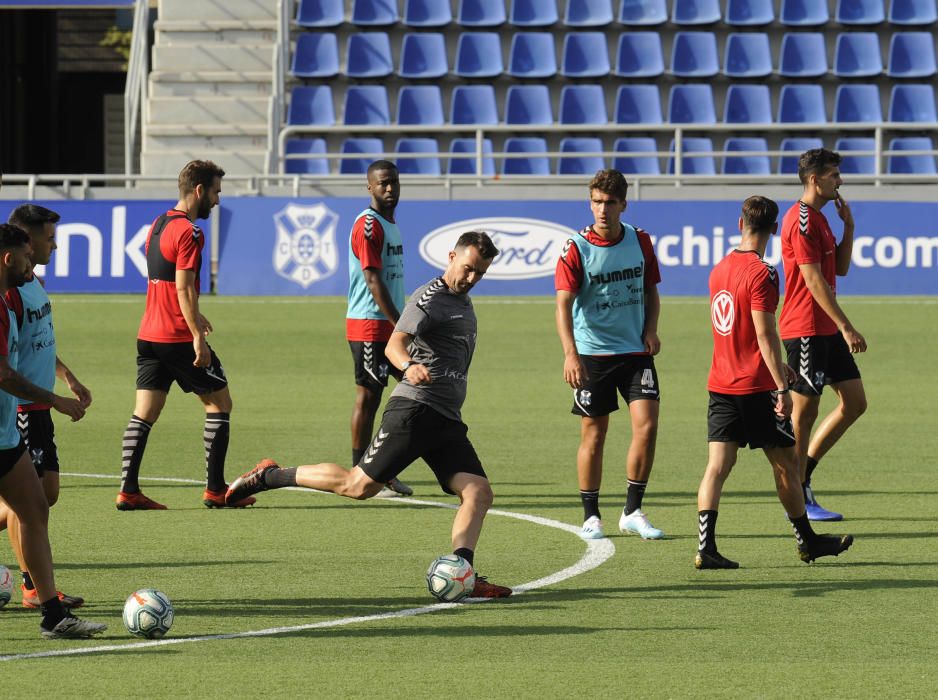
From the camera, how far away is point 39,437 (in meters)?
7.81

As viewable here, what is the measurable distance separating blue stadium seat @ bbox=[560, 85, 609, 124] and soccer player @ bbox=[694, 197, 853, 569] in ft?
67.7

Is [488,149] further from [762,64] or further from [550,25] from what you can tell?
[762,64]

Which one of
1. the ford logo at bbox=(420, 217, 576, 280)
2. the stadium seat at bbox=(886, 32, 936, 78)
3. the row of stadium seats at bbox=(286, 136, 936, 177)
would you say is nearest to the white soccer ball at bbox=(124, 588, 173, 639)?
the ford logo at bbox=(420, 217, 576, 280)

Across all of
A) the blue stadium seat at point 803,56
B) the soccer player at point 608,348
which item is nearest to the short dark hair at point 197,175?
the soccer player at point 608,348

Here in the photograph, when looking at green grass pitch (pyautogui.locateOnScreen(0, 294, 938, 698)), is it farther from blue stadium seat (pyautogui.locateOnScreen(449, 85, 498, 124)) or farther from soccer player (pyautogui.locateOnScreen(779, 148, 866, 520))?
blue stadium seat (pyautogui.locateOnScreen(449, 85, 498, 124))

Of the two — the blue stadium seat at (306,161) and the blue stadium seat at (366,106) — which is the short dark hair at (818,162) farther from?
the blue stadium seat at (366,106)

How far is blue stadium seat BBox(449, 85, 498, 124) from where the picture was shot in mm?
29031

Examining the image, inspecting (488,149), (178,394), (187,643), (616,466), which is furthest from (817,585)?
(488,149)

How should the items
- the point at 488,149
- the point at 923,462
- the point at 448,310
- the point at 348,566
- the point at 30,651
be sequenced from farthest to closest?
the point at 488,149
the point at 923,462
the point at 348,566
the point at 448,310
the point at 30,651

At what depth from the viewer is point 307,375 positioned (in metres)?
18.0

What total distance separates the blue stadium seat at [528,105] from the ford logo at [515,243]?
20.3 feet

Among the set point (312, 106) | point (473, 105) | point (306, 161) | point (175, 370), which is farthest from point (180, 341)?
point (473, 105)

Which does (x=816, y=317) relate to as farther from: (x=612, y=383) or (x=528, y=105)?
(x=528, y=105)

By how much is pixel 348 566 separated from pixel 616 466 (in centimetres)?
455
